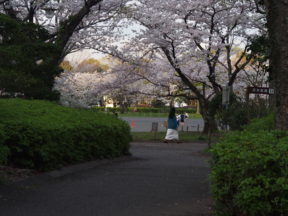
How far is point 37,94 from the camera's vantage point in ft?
57.3

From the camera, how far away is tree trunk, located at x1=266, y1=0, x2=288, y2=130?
7363mm

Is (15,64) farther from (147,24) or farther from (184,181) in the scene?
(147,24)

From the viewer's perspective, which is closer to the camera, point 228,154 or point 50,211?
point 228,154

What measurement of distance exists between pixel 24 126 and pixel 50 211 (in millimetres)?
3315

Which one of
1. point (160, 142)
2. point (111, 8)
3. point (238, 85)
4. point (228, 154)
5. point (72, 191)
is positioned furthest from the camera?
point (238, 85)

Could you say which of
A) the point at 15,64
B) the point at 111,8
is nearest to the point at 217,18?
the point at 111,8

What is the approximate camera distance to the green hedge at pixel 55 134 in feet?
33.1

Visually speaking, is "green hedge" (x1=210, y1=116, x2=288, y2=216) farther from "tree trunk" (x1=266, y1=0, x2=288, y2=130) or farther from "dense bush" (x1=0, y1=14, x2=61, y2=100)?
"dense bush" (x1=0, y1=14, x2=61, y2=100)

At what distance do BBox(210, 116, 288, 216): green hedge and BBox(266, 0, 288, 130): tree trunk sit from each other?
144 cm

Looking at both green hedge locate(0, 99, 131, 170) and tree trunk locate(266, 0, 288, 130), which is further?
green hedge locate(0, 99, 131, 170)

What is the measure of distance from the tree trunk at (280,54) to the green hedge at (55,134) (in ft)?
15.6

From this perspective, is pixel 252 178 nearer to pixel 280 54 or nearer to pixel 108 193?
pixel 280 54

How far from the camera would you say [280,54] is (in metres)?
7.44

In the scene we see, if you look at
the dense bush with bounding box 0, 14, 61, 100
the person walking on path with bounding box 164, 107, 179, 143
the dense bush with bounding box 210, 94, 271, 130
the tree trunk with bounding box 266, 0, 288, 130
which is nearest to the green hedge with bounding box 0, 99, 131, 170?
the dense bush with bounding box 0, 14, 61, 100
